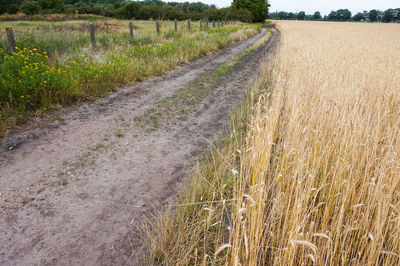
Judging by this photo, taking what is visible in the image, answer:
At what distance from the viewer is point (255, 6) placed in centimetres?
5356

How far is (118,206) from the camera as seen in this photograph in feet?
8.45

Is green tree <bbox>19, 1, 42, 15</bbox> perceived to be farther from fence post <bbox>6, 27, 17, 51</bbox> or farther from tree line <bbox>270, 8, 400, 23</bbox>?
tree line <bbox>270, 8, 400, 23</bbox>

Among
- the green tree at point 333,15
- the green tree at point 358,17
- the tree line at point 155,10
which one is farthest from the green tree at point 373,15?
the tree line at point 155,10

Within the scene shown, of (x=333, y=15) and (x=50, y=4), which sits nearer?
(x=50, y=4)

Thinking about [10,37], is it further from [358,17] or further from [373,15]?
[358,17]

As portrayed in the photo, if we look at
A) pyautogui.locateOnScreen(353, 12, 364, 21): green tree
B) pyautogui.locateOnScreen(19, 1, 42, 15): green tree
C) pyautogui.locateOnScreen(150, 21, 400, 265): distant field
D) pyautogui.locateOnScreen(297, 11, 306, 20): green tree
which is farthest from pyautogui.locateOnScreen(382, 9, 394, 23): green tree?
pyautogui.locateOnScreen(150, 21, 400, 265): distant field

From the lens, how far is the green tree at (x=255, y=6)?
5344 cm

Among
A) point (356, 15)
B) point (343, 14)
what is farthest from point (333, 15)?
point (356, 15)

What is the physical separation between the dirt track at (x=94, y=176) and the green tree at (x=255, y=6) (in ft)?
185

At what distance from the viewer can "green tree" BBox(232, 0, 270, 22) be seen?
53438mm

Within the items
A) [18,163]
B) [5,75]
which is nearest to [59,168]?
[18,163]

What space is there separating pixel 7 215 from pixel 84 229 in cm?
85

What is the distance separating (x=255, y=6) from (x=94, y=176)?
60.4 metres

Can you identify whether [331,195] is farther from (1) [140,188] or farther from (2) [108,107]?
(2) [108,107]
